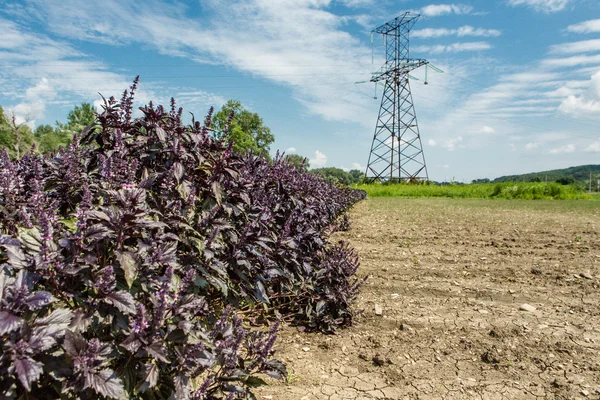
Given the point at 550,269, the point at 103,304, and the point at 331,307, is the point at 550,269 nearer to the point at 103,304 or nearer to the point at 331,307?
the point at 331,307

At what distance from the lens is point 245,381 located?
1.79m

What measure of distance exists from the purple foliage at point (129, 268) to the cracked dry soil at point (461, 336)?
0.83 m

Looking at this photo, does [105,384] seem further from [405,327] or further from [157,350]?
[405,327]

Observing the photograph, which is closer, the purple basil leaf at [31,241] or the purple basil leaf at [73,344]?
the purple basil leaf at [73,344]

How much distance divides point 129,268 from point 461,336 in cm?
296

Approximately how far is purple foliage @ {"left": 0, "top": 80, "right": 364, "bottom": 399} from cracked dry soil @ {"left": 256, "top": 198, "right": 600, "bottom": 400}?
2.73ft

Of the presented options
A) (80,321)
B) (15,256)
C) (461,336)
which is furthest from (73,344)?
(461,336)

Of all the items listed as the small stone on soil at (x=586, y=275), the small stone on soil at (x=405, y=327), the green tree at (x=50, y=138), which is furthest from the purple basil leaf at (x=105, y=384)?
the green tree at (x=50, y=138)

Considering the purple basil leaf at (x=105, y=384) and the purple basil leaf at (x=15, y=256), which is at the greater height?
the purple basil leaf at (x=15, y=256)

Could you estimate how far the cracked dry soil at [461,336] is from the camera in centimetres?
250

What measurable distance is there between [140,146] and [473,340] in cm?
305

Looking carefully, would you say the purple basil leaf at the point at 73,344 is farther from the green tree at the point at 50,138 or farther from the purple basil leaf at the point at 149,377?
the green tree at the point at 50,138

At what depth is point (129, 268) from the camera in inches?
50.8

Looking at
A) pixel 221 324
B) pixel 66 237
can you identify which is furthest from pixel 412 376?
pixel 66 237
